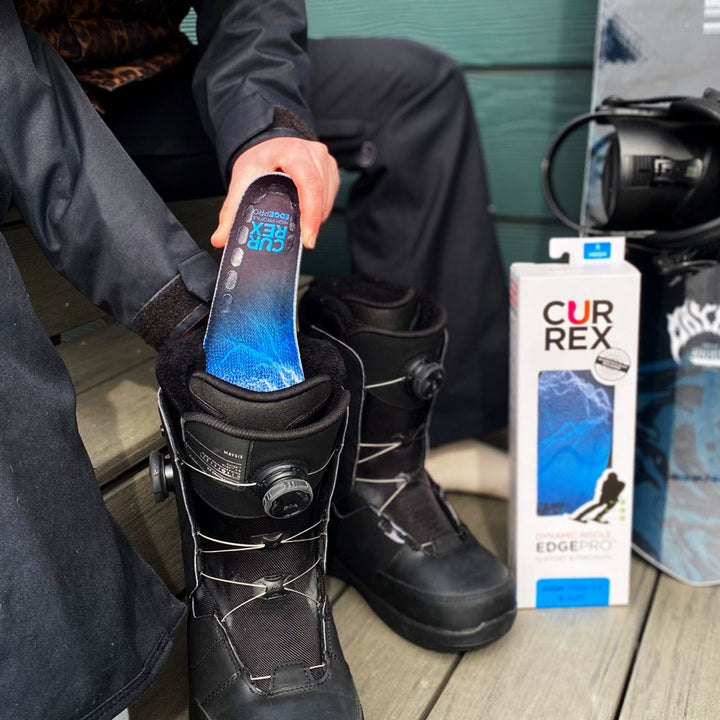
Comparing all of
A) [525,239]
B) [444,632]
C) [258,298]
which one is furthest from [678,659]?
[525,239]

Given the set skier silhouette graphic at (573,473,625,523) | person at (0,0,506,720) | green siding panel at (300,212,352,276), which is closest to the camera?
person at (0,0,506,720)

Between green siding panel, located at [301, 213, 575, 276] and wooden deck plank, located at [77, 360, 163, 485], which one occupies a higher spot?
wooden deck plank, located at [77, 360, 163, 485]

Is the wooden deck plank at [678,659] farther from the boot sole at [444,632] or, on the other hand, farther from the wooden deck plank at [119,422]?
the wooden deck plank at [119,422]

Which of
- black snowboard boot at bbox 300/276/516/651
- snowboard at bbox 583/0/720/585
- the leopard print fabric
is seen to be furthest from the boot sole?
the leopard print fabric

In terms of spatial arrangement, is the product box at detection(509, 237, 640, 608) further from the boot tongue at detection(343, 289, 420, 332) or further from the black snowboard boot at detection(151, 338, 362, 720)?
the black snowboard boot at detection(151, 338, 362, 720)

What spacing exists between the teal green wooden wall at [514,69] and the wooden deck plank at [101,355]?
24.7 inches

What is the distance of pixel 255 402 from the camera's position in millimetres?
602

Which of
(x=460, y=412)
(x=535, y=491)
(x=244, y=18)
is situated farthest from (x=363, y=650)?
(x=244, y=18)

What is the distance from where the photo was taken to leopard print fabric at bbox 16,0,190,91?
0.75 m

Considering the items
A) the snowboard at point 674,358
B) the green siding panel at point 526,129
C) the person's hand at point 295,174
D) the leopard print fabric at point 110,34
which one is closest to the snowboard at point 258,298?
the person's hand at point 295,174

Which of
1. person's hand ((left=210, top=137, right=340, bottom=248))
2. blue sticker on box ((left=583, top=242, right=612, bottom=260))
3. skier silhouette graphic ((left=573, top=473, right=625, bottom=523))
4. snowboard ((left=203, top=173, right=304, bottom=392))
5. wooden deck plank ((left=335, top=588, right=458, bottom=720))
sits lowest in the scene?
wooden deck plank ((left=335, top=588, right=458, bottom=720))

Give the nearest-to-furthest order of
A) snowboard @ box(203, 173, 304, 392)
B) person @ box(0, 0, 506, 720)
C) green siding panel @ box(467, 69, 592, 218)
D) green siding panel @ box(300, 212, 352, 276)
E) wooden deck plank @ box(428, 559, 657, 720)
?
person @ box(0, 0, 506, 720)
snowboard @ box(203, 173, 304, 392)
wooden deck plank @ box(428, 559, 657, 720)
green siding panel @ box(467, 69, 592, 218)
green siding panel @ box(300, 212, 352, 276)

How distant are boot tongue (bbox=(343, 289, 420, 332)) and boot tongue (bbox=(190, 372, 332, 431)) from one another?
218 mm

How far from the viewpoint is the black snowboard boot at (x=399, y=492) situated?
2.65ft
